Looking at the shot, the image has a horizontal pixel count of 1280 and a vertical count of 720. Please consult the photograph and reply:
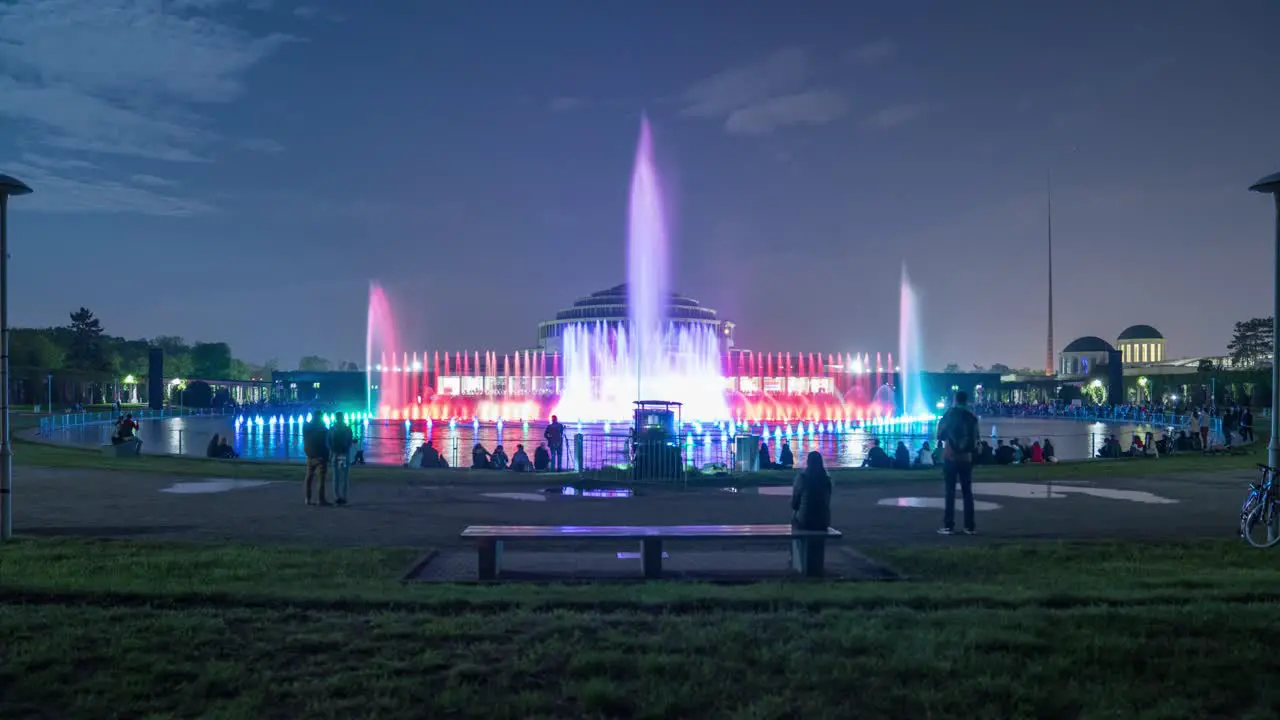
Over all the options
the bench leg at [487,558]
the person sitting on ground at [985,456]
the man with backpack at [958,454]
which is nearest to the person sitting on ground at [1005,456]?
the person sitting on ground at [985,456]

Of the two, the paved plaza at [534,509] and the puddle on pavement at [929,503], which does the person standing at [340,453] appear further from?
the puddle on pavement at [929,503]

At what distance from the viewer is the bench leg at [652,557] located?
9.73 metres

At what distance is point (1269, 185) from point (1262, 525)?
4.60m

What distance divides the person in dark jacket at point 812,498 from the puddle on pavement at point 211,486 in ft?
40.7

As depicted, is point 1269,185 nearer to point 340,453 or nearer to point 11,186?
point 340,453


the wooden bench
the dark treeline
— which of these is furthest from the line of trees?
the wooden bench

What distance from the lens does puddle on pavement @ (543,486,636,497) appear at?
18156mm

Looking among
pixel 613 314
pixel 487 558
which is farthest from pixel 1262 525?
pixel 613 314

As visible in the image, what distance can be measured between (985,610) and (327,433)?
38.5 ft

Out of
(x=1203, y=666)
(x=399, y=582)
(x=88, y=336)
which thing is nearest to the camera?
(x=1203, y=666)

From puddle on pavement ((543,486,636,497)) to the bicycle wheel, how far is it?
396 inches

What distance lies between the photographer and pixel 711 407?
73188 mm

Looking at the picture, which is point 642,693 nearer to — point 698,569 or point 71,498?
point 698,569

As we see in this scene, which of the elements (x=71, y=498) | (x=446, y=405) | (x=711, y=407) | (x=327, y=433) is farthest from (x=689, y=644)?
(x=446, y=405)
